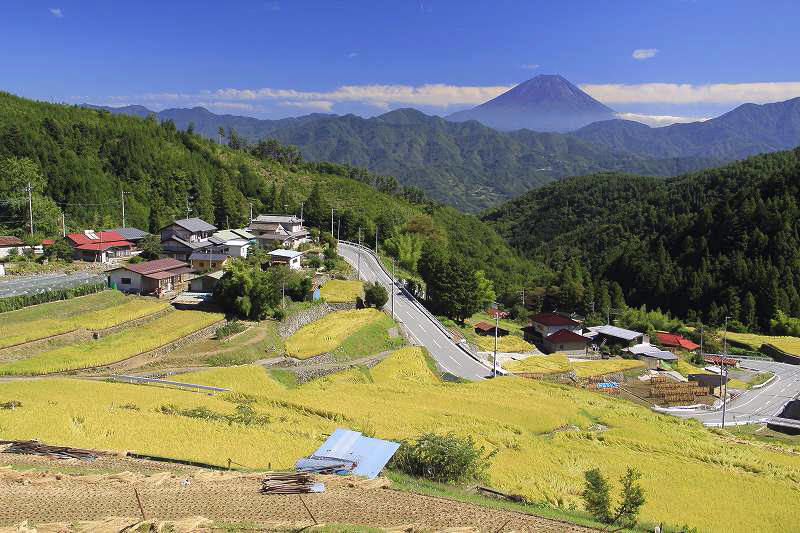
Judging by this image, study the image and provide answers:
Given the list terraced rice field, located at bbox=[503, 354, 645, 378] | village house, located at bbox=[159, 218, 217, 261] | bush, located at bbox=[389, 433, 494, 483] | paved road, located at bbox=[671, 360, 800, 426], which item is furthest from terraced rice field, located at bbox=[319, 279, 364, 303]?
bush, located at bbox=[389, 433, 494, 483]

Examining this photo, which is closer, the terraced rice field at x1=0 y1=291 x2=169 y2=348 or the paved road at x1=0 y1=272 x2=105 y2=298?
the terraced rice field at x1=0 y1=291 x2=169 y2=348

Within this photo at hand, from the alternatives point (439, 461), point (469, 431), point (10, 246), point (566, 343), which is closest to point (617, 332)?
point (566, 343)

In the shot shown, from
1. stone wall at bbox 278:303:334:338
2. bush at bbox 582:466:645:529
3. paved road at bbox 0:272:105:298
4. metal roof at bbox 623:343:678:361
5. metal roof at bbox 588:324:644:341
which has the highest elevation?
paved road at bbox 0:272:105:298

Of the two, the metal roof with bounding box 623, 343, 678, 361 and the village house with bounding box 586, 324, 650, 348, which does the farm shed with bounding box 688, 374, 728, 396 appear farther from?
the village house with bounding box 586, 324, 650, 348

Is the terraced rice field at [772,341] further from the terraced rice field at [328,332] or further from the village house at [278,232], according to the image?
the village house at [278,232]

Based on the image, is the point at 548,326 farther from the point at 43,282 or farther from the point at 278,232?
the point at 43,282

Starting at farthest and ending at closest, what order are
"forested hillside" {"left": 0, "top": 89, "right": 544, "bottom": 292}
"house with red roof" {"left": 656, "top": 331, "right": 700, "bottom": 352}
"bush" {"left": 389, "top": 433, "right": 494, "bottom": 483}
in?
"house with red roof" {"left": 656, "top": 331, "right": 700, "bottom": 352}, "forested hillside" {"left": 0, "top": 89, "right": 544, "bottom": 292}, "bush" {"left": 389, "top": 433, "right": 494, "bottom": 483}

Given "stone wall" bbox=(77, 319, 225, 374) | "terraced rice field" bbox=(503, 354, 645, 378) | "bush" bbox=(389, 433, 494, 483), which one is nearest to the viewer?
"bush" bbox=(389, 433, 494, 483)

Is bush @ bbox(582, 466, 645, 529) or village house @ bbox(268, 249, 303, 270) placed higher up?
village house @ bbox(268, 249, 303, 270)
